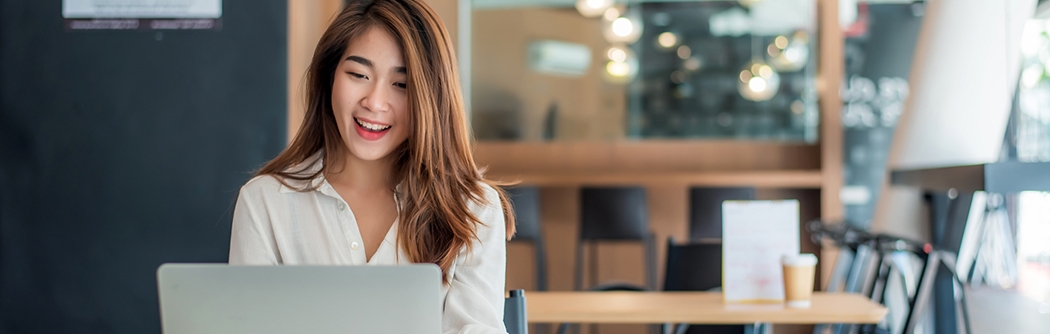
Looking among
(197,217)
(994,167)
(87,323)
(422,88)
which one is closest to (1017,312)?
(994,167)

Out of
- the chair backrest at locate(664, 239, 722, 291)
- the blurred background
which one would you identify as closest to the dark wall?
the blurred background

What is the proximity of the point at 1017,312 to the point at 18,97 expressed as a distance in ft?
9.77

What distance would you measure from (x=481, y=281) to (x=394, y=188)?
22 centimetres

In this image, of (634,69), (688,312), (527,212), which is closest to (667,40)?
(634,69)

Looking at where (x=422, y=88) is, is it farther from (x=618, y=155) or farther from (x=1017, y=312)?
(x=618, y=155)

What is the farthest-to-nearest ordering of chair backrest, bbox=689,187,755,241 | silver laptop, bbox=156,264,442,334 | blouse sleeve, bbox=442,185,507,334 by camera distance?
chair backrest, bbox=689,187,755,241 → blouse sleeve, bbox=442,185,507,334 → silver laptop, bbox=156,264,442,334

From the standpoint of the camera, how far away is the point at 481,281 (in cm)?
127

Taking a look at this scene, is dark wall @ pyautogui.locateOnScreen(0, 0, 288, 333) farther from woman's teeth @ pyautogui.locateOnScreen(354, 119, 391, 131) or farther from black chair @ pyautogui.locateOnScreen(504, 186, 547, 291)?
black chair @ pyautogui.locateOnScreen(504, 186, 547, 291)

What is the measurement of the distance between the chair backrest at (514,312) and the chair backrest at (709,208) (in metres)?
2.76

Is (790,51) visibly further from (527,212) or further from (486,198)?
(486,198)

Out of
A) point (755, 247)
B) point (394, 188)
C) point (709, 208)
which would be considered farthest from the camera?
point (709, 208)

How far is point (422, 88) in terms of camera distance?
1233 millimetres

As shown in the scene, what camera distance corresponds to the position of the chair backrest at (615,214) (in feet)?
13.7

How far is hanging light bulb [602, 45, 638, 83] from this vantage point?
4.88 m
